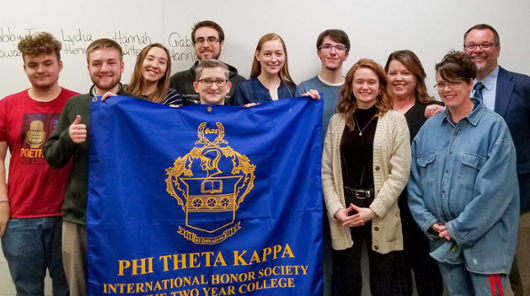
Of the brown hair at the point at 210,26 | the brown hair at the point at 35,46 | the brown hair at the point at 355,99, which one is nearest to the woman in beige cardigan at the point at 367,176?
the brown hair at the point at 355,99

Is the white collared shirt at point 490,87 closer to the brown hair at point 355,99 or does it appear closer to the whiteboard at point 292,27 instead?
the whiteboard at point 292,27

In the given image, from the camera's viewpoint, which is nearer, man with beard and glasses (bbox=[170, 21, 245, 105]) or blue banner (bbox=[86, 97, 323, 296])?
blue banner (bbox=[86, 97, 323, 296])

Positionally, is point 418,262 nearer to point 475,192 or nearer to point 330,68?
point 475,192

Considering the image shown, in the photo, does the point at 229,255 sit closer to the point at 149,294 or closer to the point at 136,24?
the point at 149,294

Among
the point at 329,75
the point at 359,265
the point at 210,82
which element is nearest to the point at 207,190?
the point at 210,82

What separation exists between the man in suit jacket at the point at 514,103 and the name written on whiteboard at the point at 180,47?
196 cm

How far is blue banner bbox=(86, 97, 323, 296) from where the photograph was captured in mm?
2174

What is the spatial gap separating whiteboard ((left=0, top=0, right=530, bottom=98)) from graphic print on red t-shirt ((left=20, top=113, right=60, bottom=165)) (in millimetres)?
882

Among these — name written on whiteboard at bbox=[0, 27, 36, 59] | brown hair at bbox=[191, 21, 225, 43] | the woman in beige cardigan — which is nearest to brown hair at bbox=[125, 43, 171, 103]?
brown hair at bbox=[191, 21, 225, 43]

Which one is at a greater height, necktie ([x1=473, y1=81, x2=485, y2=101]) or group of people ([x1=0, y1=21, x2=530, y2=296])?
necktie ([x1=473, y1=81, x2=485, y2=101])

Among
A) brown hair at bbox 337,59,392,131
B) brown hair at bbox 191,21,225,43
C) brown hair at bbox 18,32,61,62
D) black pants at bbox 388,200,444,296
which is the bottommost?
black pants at bbox 388,200,444,296

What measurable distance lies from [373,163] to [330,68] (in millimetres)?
822

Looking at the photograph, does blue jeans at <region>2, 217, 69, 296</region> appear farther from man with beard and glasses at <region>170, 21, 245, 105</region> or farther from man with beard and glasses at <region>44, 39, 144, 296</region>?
man with beard and glasses at <region>170, 21, 245, 105</region>

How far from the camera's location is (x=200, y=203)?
2.23 meters
